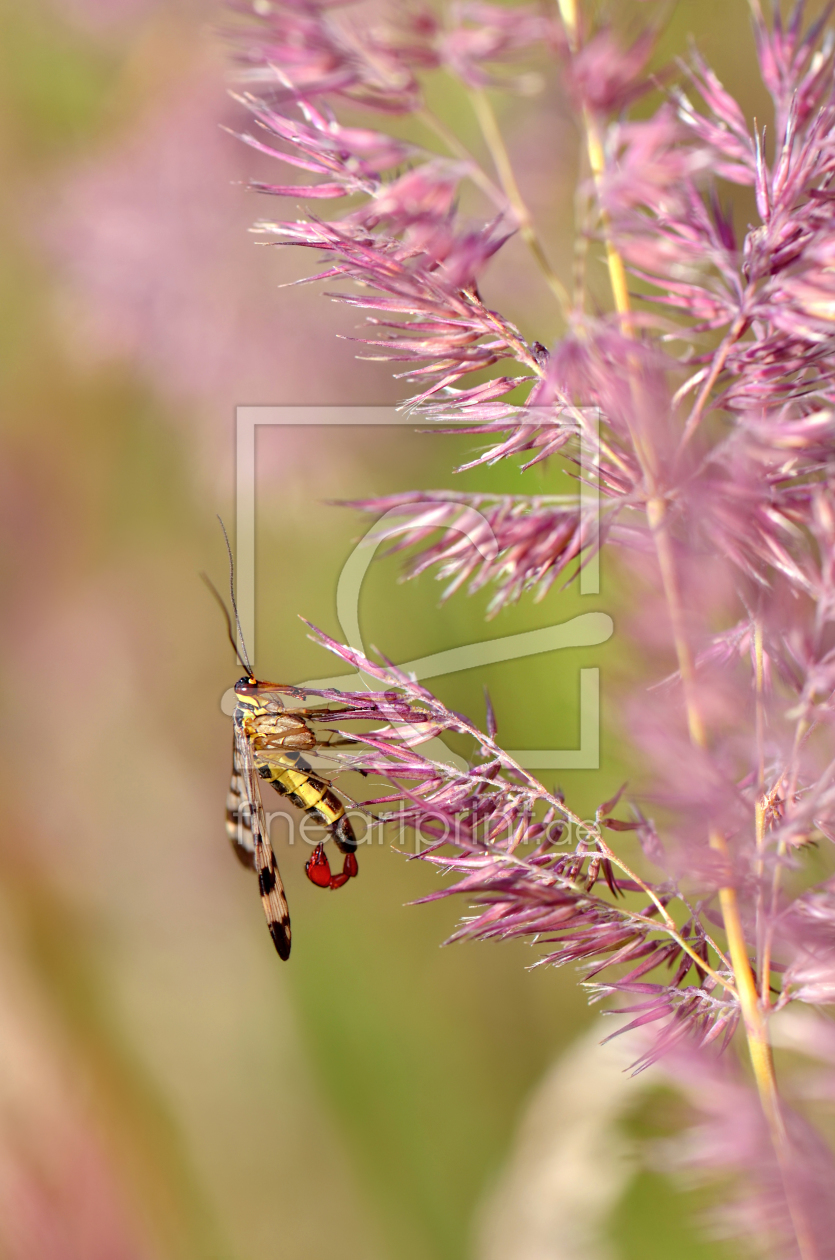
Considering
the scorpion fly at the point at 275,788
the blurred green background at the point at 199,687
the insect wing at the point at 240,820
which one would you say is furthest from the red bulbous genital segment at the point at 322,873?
the blurred green background at the point at 199,687

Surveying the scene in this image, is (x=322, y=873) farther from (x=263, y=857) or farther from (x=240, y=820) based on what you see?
(x=240, y=820)

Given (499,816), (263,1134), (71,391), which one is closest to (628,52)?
(499,816)

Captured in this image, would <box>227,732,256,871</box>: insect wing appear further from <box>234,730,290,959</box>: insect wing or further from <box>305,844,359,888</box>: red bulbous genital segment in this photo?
<box>305,844,359,888</box>: red bulbous genital segment

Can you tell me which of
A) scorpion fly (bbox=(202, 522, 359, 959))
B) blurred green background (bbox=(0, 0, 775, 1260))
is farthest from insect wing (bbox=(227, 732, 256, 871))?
blurred green background (bbox=(0, 0, 775, 1260))

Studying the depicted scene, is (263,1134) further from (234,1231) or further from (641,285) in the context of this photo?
(641,285)

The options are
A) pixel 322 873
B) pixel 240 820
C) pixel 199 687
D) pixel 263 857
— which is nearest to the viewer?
pixel 322 873

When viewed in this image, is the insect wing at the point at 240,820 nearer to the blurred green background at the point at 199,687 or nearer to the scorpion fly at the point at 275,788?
the scorpion fly at the point at 275,788

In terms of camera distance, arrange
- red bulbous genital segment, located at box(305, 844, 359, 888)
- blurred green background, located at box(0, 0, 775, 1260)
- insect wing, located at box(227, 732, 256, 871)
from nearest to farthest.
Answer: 1. red bulbous genital segment, located at box(305, 844, 359, 888)
2. insect wing, located at box(227, 732, 256, 871)
3. blurred green background, located at box(0, 0, 775, 1260)

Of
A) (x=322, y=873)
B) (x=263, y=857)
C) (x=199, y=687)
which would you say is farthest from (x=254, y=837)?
(x=199, y=687)
